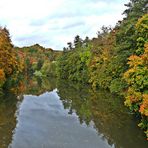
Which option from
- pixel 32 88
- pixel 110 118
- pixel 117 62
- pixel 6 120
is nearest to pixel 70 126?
pixel 110 118

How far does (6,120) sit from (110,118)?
1156 cm

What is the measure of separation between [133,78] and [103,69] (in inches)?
1383

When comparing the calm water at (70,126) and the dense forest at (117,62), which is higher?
the dense forest at (117,62)

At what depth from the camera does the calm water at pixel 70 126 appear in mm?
30078

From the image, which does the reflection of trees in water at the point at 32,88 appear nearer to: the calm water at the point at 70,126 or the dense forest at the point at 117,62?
the dense forest at the point at 117,62

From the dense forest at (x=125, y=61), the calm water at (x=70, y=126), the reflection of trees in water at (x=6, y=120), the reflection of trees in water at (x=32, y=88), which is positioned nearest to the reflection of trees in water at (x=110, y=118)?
the calm water at (x=70, y=126)

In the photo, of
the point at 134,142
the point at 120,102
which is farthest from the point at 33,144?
the point at 120,102

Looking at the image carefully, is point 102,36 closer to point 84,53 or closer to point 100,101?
point 84,53

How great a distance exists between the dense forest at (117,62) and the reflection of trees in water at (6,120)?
5.58 meters

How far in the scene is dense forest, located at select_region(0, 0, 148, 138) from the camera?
33312 mm

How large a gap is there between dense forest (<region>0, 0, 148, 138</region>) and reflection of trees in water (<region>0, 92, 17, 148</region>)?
558 centimetres

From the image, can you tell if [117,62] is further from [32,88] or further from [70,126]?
[32,88]

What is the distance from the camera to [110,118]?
1626 inches

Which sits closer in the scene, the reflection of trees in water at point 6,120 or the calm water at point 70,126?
the calm water at point 70,126
